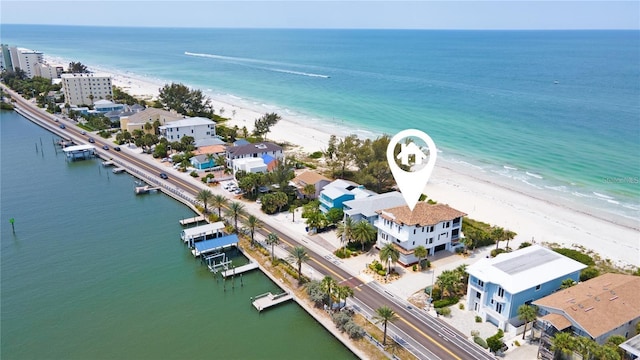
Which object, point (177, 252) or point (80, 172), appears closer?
point (177, 252)

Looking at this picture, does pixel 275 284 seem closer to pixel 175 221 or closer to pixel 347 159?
pixel 175 221

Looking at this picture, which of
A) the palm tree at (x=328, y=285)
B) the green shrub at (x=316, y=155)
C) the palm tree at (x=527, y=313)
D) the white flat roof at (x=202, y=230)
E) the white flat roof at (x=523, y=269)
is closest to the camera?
the palm tree at (x=527, y=313)

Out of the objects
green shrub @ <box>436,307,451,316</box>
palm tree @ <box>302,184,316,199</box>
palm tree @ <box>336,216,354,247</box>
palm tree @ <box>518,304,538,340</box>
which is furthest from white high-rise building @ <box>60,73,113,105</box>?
palm tree @ <box>518,304,538,340</box>

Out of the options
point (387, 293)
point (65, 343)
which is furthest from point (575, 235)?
point (65, 343)

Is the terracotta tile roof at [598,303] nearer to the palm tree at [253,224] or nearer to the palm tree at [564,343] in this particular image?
the palm tree at [564,343]

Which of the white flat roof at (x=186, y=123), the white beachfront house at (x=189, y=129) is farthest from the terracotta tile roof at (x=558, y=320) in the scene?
the white flat roof at (x=186, y=123)

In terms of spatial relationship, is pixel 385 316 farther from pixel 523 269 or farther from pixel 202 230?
pixel 202 230

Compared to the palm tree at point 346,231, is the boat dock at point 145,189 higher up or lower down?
lower down

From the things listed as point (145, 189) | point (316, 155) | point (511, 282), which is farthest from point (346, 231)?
point (316, 155)
